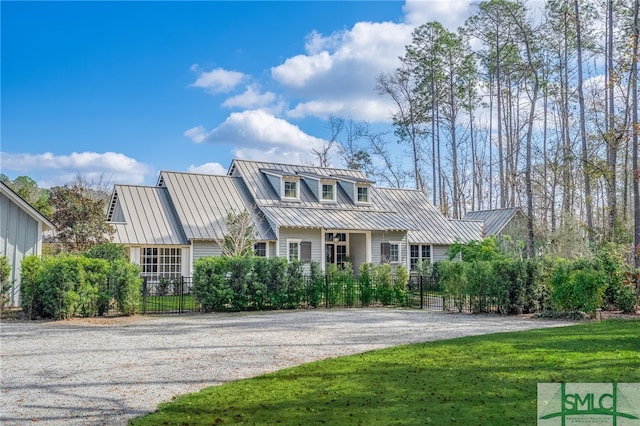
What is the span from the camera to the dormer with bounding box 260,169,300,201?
27188 mm

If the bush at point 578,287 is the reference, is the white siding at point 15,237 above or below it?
above

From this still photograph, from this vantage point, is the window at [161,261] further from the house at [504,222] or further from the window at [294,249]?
the house at [504,222]

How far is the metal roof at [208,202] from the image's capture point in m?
23.8

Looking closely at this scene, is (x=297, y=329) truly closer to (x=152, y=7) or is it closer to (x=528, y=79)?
(x=152, y=7)

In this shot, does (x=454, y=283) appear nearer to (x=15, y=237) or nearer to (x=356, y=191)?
(x=15, y=237)

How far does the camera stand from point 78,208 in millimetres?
20906

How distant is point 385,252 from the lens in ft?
91.3

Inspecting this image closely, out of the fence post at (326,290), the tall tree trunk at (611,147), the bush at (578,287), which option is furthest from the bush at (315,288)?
the tall tree trunk at (611,147)

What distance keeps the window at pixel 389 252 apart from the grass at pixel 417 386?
62.1ft

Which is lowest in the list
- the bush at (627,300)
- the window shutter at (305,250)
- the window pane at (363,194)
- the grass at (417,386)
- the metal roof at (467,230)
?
the grass at (417,386)

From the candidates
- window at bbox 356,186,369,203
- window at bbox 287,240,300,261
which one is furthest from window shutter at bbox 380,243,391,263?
window at bbox 287,240,300,261

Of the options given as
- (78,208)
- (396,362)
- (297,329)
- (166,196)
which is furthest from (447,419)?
(166,196)

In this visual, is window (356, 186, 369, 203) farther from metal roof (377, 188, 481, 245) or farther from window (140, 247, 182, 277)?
Answer: window (140, 247, 182, 277)

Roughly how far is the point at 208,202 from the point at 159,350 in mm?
16906
